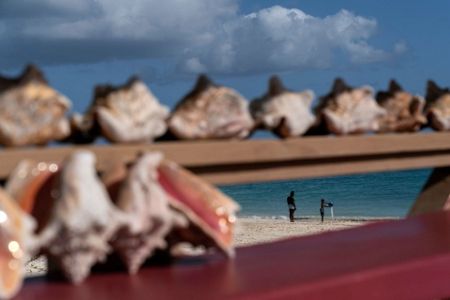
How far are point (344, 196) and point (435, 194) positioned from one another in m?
33.1

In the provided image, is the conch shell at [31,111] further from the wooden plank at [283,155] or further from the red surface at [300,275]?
the red surface at [300,275]

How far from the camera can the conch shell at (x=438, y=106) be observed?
108 inches

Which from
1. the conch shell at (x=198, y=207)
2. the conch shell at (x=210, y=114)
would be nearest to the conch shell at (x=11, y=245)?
the conch shell at (x=198, y=207)

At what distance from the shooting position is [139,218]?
1.70 m

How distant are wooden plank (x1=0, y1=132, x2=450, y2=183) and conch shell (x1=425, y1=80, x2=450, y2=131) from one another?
73 mm

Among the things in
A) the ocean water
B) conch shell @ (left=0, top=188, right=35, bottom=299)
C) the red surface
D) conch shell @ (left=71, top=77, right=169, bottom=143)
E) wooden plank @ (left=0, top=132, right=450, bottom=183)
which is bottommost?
the ocean water

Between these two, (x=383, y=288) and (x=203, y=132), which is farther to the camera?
(x=203, y=132)

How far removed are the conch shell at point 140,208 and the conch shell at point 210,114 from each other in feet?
0.74

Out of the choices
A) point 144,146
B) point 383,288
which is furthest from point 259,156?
point 383,288

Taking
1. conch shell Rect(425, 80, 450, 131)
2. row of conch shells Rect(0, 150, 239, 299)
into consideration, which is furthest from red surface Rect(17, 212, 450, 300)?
conch shell Rect(425, 80, 450, 131)

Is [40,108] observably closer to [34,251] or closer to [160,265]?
[34,251]

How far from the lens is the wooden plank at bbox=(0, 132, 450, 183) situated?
1.85 metres

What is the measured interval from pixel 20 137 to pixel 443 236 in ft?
3.96

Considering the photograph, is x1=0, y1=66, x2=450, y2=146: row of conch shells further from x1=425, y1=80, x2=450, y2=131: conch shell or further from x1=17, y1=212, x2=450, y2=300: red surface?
x1=17, y1=212, x2=450, y2=300: red surface
